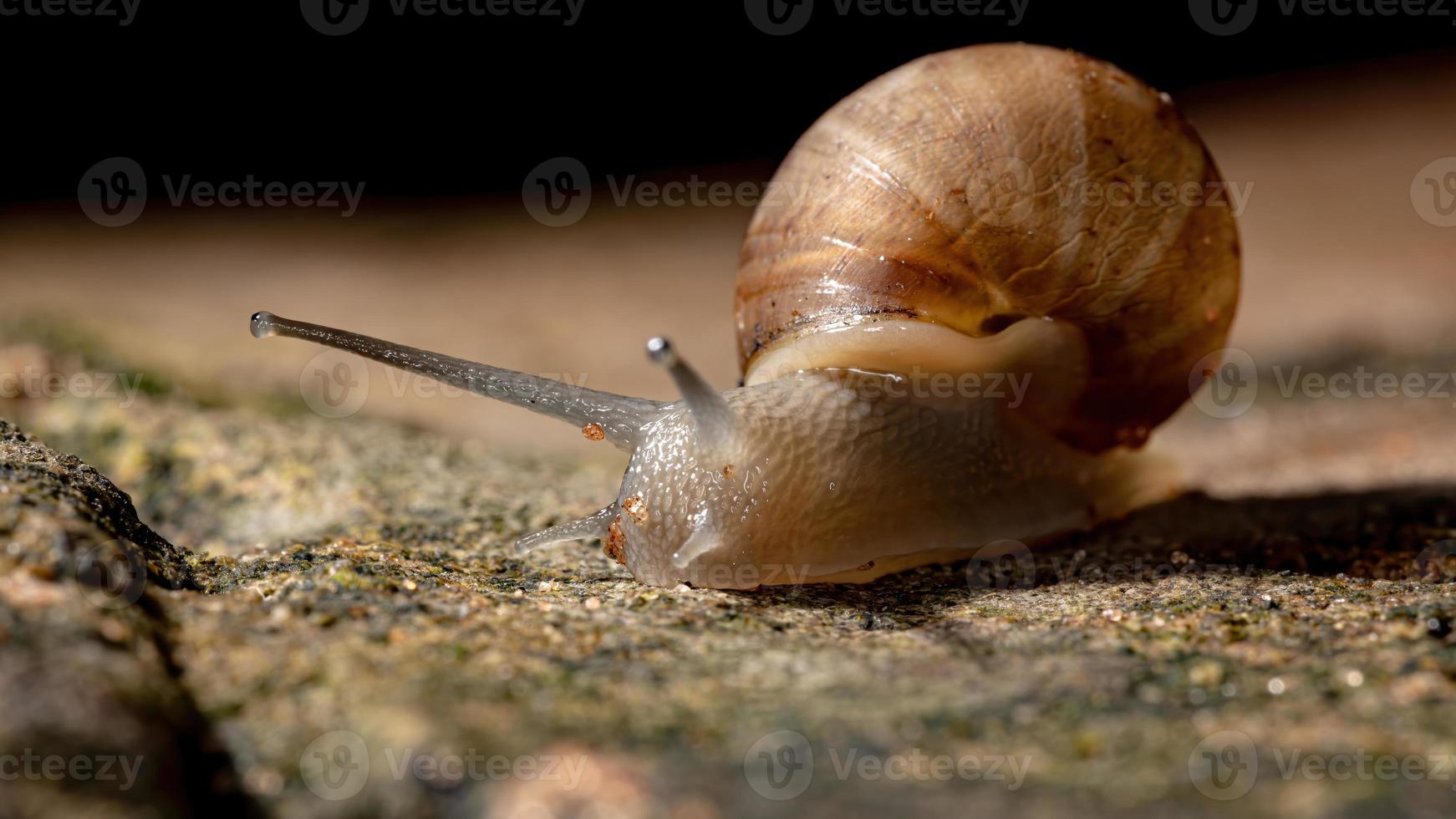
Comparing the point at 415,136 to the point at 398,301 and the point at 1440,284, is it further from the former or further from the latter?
the point at 1440,284

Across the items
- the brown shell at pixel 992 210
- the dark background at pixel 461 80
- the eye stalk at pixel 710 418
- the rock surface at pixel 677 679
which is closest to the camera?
the rock surface at pixel 677 679

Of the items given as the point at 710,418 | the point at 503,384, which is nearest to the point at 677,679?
the point at 710,418

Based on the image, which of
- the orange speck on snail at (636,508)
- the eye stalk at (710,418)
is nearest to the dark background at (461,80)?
the eye stalk at (710,418)

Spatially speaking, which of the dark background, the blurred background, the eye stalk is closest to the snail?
the eye stalk

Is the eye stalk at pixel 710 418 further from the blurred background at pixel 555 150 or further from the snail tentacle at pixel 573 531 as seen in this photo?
the blurred background at pixel 555 150

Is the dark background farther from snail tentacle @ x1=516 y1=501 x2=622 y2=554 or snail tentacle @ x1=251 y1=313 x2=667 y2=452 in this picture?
snail tentacle @ x1=516 y1=501 x2=622 y2=554

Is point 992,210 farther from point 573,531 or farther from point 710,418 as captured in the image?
point 573,531
